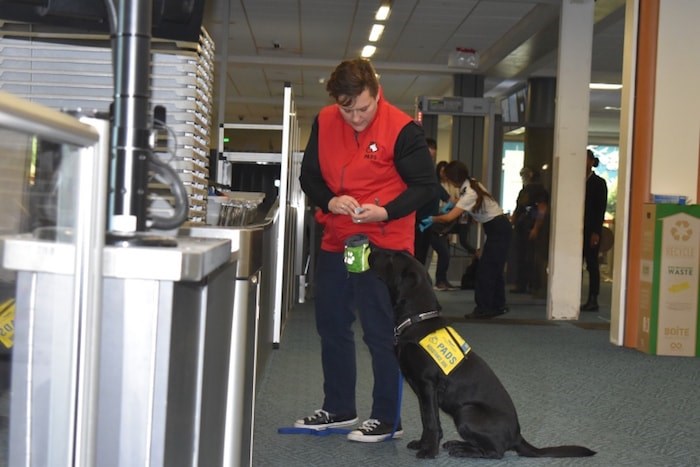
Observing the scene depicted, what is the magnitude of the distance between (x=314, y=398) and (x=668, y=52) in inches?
160

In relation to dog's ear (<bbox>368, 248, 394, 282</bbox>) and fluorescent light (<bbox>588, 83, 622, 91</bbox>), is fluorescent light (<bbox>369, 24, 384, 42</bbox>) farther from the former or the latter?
dog's ear (<bbox>368, 248, 394, 282</bbox>)

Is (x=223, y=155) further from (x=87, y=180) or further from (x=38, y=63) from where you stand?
(x=87, y=180)

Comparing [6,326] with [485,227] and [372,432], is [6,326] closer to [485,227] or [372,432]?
[372,432]

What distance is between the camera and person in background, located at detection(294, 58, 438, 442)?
3.45 m

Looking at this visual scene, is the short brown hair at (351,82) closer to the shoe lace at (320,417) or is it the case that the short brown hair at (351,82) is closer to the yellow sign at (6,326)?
the shoe lace at (320,417)

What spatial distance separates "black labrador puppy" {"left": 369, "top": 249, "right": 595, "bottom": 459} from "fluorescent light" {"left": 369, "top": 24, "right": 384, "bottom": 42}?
8.57 metres

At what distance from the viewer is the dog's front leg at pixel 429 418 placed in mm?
3344

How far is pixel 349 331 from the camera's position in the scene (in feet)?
12.3

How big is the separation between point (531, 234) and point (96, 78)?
30.1ft

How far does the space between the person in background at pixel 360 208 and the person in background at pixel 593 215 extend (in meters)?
5.97

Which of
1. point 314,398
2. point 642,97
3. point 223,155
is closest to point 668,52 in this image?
point 642,97

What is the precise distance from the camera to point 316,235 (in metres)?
10.2

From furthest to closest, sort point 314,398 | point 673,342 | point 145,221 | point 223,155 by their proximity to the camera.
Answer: point 223,155, point 673,342, point 314,398, point 145,221

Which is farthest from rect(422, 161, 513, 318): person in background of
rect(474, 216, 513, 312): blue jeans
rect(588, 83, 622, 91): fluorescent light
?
rect(588, 83, 622, 91): fluorescent light
